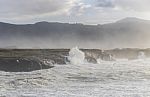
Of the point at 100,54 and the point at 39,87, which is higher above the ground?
the point at 100,54

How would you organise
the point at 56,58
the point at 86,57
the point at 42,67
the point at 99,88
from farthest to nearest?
the point at 86,57 < the point at 56,58 < the point at 42,67 < the point at 99,88

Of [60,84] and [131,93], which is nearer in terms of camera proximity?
[131,93]

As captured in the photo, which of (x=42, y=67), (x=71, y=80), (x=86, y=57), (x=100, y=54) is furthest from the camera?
(x=100, y=54)

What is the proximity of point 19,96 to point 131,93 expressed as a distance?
23.8 feet

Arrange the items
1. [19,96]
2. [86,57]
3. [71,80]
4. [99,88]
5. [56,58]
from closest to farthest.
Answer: [19,96] < [99,88] < [71,80] < [56,58] < [86,57]

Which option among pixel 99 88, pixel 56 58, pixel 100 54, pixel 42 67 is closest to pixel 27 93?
pixel 99 88

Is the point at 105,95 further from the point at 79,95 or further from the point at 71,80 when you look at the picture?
the point at 71,80

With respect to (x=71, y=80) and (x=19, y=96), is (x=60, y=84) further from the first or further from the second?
(x=19, y=96)

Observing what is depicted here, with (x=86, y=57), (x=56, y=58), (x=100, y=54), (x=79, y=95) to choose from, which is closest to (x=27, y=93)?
(x=79, y=95)

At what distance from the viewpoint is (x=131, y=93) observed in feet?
89.8

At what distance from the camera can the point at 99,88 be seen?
30641 mm

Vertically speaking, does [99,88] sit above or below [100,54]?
below

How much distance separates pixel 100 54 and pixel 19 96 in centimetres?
6635

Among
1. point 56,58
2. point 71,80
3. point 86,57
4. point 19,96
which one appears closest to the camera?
point 19,96
